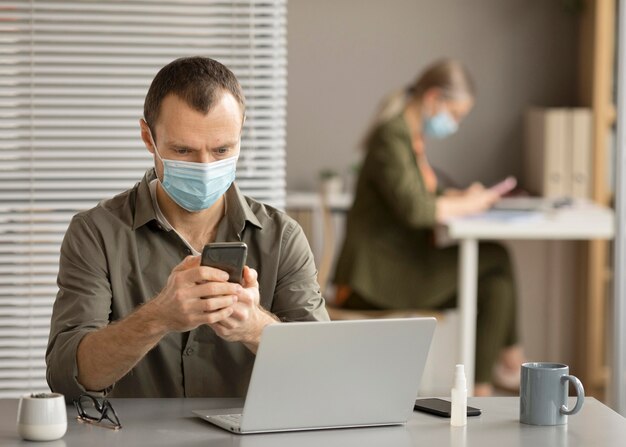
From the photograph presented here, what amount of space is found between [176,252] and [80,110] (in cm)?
97

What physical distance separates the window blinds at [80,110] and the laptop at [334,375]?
133 cm

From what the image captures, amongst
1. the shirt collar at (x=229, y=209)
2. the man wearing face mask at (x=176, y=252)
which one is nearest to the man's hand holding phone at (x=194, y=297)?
the man wearing face mask at (x=176, y=252)

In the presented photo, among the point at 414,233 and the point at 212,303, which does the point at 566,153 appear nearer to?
the point at 414,233

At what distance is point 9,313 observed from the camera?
2891 millimetres

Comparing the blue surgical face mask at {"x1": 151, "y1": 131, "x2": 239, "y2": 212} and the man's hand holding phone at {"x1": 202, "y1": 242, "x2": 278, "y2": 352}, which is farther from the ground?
the blue surgical face mask at {"x1": 151, "y1": 131, "x2": 239, "y2": 212}

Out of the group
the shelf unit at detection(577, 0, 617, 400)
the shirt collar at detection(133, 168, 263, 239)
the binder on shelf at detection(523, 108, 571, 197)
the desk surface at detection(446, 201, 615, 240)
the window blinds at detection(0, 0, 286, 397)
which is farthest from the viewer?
the binder on shelf at detection(523, 108, 571, 197)

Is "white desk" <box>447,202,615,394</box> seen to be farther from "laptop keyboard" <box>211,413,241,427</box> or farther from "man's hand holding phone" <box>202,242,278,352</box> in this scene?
"laptop keyboard" <box>211,413,241,427</box>

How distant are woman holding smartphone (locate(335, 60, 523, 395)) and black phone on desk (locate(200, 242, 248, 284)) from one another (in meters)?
2.47

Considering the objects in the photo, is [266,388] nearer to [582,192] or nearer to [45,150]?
[45,150]

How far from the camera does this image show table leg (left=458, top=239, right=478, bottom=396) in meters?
4.09

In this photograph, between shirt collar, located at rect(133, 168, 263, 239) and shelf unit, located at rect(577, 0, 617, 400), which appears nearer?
shirt collar, located at rect(133, 168, 263, 239)

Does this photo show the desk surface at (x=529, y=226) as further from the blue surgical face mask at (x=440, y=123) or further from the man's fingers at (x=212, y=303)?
the man's fingers at (x=212, y=303)

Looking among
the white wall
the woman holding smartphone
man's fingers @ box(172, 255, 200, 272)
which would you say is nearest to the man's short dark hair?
man's fingers @ box(172, 255, 200, 272)

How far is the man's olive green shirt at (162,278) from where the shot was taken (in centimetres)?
194
